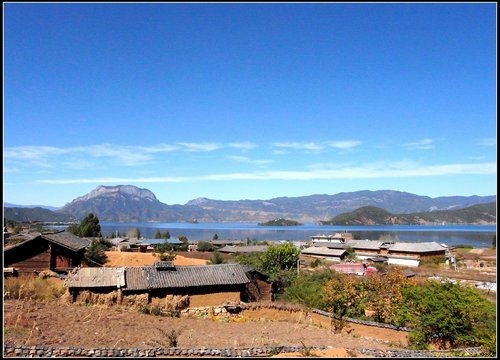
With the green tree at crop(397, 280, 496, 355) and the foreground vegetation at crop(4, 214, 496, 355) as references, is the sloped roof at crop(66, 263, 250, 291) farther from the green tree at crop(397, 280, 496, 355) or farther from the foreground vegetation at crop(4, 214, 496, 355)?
the green tree at crop(397, 280, 496, 355)

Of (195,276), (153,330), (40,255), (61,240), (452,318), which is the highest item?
(61,240)

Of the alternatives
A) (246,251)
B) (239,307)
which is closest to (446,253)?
(246,251)

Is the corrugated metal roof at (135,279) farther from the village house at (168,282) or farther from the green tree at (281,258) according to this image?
the green tree at (281,258)

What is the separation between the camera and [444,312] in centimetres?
1736

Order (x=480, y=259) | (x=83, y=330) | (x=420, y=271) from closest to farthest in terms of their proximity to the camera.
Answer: (x=83, y=330) < (x=420, y=271) < (x=480, y=259)

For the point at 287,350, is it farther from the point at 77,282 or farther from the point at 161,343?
the point at 77,282

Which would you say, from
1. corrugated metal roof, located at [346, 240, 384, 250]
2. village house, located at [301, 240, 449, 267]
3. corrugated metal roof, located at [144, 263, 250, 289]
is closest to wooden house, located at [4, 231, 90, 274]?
corrugated metal roof, located at [144, 263, 250, 289]

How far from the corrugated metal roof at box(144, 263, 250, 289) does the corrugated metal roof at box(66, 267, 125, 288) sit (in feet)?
5.35

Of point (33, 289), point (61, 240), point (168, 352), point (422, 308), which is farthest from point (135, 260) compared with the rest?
point (168, 352)

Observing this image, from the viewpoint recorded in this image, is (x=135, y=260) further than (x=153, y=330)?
Yes

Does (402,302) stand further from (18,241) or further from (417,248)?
(417,248)

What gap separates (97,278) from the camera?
2386 cm

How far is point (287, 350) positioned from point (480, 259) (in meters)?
66.5

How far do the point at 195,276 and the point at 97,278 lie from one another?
5649mm
